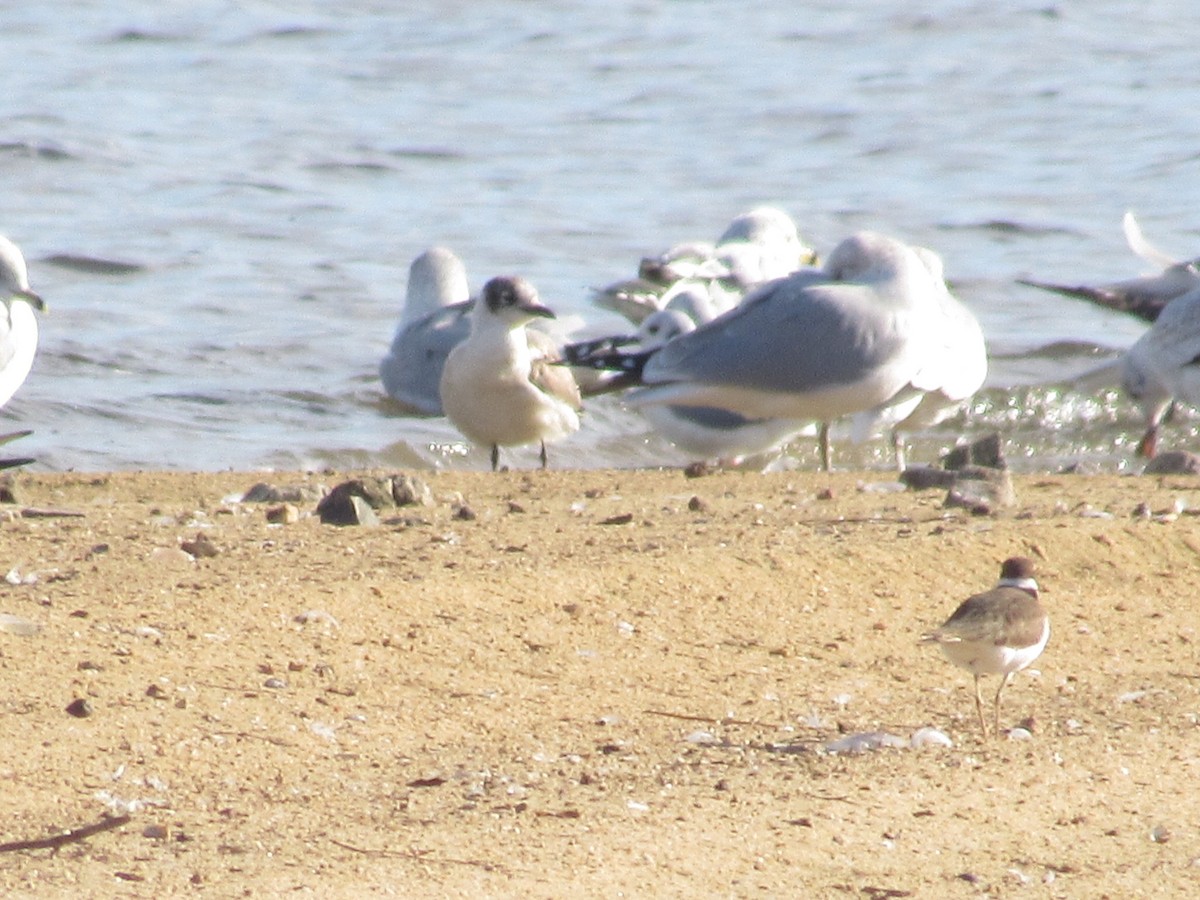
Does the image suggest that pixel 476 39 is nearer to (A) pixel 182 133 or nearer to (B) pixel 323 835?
(A) pixel 182 133

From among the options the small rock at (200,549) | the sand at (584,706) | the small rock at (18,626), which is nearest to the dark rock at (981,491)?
the sand at (584,706)

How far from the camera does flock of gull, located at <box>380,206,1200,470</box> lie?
793 centimetres

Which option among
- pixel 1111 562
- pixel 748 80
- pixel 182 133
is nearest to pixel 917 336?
pixel 1111 562

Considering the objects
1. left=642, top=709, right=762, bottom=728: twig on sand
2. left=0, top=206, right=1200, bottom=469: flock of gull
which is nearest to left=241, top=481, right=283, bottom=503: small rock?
left=0, top=206, right=1200, bottom=469: flock of gull

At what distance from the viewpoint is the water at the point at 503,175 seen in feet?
35.0

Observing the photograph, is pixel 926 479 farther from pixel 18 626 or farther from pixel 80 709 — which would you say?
pixel 80 709

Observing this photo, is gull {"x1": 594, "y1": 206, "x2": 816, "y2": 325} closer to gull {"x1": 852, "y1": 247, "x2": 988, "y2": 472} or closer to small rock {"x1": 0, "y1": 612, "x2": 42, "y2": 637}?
gull {"x1": 852, "y1": 247, "x2": 988, "y2": 472}

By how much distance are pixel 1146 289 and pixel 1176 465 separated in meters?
2.74

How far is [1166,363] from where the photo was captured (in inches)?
378

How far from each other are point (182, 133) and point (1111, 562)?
41.0ft

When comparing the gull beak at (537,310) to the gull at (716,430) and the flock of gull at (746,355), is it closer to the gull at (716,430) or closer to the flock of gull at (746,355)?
the flock of gull at (746,355)

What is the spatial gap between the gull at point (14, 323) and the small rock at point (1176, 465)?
4318mm

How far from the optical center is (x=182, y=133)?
16.5 m

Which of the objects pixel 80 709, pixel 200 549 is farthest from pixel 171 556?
pixel 80 709
